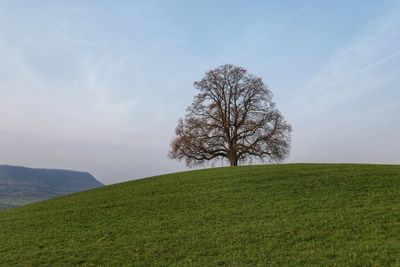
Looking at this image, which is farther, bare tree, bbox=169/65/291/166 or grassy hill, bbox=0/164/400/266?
bare tree, bbox=169/65/291/166

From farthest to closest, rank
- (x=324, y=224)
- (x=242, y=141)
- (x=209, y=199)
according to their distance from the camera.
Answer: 1. (x=242, y=141)
2. (x=209, y=199)
3. (x=324, y=224)

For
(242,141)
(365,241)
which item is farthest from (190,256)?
(242,141)

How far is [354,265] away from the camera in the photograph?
14.5 m

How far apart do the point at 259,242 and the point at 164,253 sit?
4.01 m

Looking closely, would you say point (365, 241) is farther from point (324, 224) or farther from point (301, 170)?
point (301, 170)

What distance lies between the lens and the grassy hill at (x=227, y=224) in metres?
17.1

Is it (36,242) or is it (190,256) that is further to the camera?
(36,242)

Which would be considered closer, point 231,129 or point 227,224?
point 227,224

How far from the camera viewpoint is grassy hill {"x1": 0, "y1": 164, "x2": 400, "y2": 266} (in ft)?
56.1

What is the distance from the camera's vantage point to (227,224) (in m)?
22.8

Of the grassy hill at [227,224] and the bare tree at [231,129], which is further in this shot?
the bare tree at [231,129]

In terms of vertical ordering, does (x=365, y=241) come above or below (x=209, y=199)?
below

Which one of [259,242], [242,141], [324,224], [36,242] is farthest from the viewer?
[242,141]

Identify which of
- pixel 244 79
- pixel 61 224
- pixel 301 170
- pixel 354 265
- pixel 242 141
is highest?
pixel 244 79
